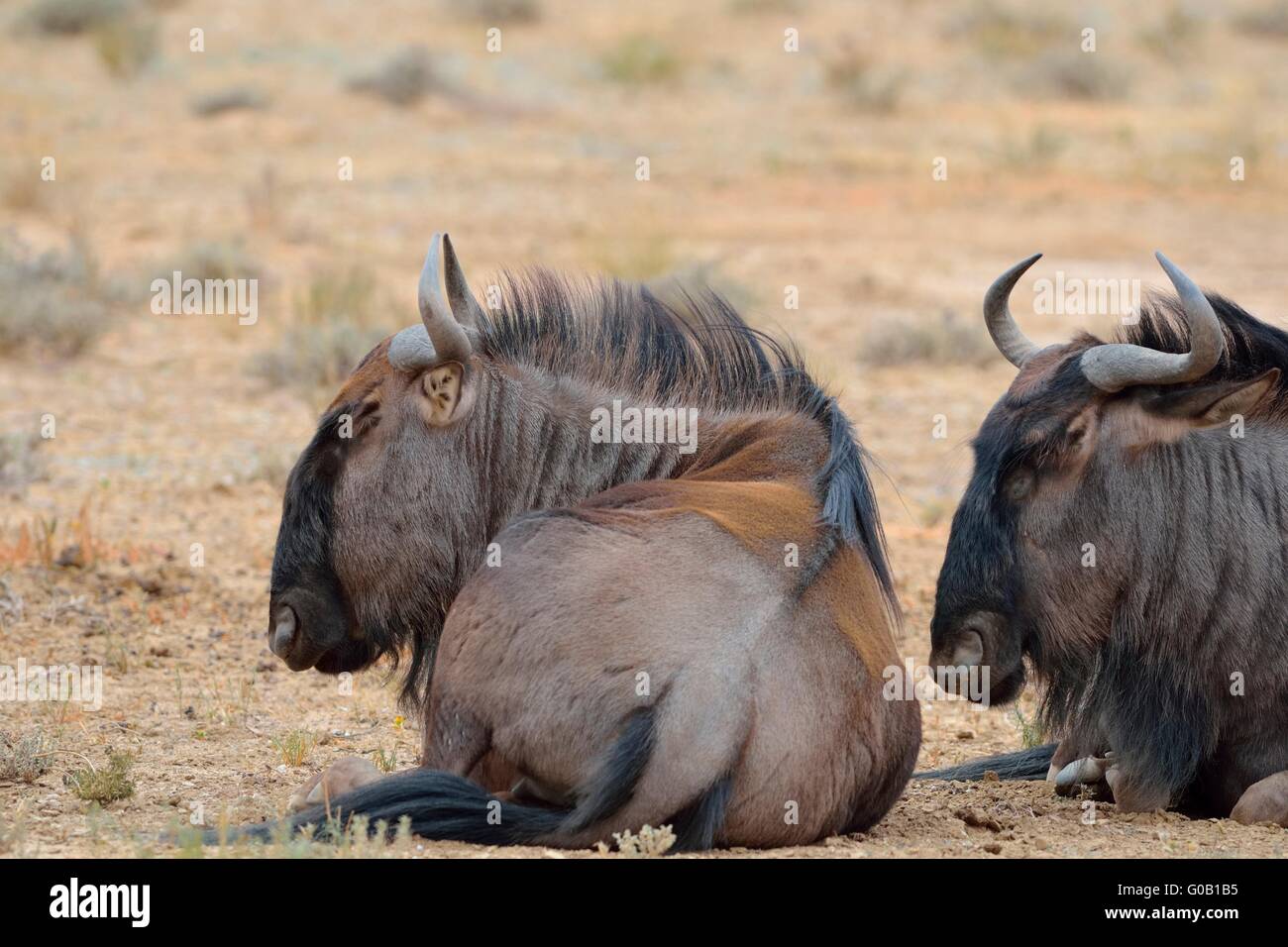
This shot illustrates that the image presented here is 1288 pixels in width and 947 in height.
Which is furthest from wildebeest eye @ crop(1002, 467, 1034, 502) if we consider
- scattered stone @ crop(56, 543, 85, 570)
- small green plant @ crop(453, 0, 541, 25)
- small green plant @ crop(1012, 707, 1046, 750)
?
small green plant @ crop(453, 0, 541, 25)

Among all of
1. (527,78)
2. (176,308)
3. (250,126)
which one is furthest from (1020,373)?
(527,78)

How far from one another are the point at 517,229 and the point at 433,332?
14015mm

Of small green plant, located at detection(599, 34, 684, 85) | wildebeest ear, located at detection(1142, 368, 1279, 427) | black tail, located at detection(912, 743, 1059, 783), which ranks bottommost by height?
black tail, located at detection(912, 743, 1059, 783)

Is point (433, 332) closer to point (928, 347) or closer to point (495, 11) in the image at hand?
point (928, 347)

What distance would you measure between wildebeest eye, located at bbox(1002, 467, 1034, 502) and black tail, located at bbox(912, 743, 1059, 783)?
139 centimetres

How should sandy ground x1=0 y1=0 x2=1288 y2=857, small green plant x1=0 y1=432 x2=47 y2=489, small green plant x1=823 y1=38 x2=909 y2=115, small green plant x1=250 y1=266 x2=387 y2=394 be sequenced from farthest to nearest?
small green plant x1=823 y1=38 x2=909 y2=115 < small green plant x1=250 y1=266 x2=387 y2=394 < small green plant x1=0 y1=432 x2=47 y2=489 < sandy ground x1=0 y1=0 x2=1288 y2=857

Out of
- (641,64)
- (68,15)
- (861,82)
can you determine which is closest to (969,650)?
(861,82)

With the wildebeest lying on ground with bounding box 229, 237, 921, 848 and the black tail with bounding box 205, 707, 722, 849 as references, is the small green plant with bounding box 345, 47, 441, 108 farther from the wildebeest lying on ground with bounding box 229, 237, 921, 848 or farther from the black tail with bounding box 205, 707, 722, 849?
the black tail with bounding box 205, 707, 722, 849

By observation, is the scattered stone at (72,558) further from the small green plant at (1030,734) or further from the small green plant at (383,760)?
the small green plant at (1030,734)

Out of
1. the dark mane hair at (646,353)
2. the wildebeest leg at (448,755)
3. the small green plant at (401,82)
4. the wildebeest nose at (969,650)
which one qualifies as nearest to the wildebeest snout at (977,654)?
the wildebeest nose at (969,650)

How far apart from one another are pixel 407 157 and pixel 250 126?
271 centimetres

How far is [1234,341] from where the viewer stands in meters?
5.68

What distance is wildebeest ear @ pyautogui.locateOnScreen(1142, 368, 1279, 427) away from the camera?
5.47m

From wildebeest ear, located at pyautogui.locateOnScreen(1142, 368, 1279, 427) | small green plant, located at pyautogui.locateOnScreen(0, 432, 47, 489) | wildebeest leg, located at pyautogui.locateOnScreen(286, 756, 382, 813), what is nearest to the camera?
wildebeest leg, located at pyautogui.locateOnScreen(286, 756, 382, 813)
